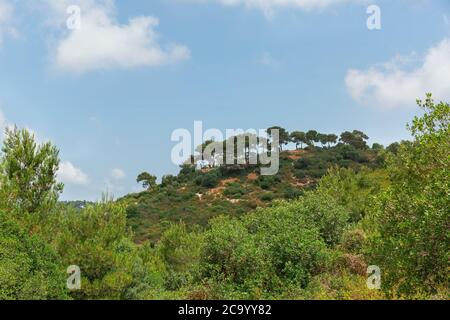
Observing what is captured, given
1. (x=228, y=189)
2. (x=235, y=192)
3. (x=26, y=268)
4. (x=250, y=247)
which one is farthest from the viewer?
(x=228, y=189)

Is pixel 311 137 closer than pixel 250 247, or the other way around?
pixel 250 247

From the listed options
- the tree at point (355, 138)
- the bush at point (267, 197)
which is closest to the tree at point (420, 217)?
the bush at point (267, 197)

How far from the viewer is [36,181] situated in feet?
76.6

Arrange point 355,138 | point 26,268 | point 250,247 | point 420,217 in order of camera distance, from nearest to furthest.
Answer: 1. point 420,217
2. point 26,268
3. point 250,247
4. point 355,138

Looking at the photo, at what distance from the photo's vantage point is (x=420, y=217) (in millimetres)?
14219

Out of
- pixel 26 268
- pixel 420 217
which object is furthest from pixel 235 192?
pixel 420 217

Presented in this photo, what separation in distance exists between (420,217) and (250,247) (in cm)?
843

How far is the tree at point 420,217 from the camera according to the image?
13688 mm

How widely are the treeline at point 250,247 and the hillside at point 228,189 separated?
3935 cm

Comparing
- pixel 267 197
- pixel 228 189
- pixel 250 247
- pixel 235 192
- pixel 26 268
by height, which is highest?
pixel 228 189

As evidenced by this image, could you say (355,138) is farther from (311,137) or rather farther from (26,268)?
(26,268)

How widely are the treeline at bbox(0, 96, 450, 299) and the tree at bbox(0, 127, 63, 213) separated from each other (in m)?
0.05

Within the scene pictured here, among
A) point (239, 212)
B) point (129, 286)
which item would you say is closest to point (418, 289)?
point (129, 286)

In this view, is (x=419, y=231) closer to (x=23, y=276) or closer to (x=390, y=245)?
(x=390, y=245)
